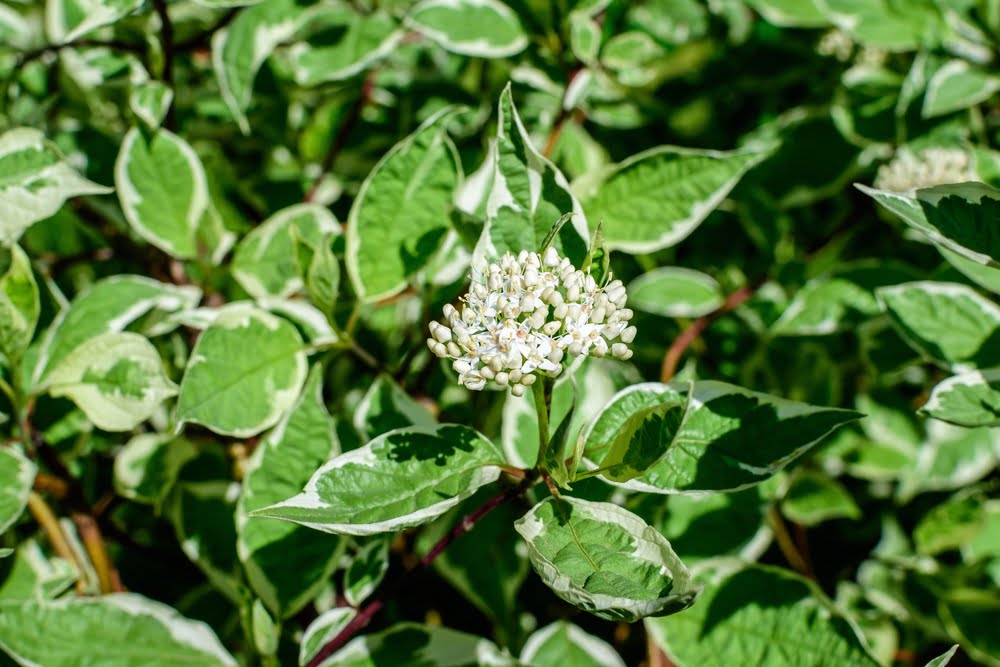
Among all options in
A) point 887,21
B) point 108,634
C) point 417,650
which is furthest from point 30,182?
point 887,21

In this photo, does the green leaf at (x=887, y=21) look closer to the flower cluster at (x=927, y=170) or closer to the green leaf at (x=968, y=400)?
the flower cluster at (x=927, y=170)

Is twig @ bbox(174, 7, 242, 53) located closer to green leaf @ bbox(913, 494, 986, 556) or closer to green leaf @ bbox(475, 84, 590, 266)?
green leaf @ bbox(475, 84, 590, 266)

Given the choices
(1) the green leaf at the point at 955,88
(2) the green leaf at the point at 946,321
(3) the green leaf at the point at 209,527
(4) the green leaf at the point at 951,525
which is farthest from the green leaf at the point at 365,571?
(1) the green leaf at the point at 955,88

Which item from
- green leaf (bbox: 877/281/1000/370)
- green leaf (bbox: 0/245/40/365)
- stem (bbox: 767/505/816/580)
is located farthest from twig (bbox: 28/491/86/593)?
green leaf (bbox: 877/281/1000/370)

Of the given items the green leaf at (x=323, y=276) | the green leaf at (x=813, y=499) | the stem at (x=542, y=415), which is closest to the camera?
the stem at (x=542, y=415)

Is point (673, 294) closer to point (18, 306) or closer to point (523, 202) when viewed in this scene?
point (523, 202)

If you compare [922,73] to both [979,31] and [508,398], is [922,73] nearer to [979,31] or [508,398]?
[979,31]
